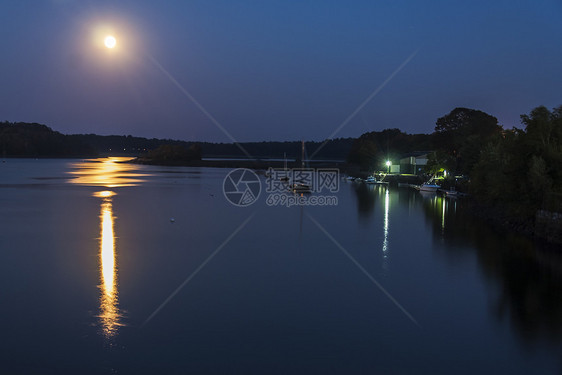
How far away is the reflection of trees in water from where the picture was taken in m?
11.5

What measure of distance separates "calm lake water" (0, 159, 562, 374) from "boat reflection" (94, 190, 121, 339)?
0.06 m

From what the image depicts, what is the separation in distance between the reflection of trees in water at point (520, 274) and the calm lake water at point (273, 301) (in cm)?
8

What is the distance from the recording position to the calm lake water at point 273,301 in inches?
368

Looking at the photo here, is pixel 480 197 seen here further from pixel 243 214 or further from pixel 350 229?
pixel 243 214

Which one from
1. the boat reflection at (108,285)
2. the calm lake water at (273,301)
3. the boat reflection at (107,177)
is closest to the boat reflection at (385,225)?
the calm lake water at (273,301)

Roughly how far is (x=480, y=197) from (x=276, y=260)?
2070 centimetres

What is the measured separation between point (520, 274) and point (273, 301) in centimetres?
837

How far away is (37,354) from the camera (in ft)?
30.5

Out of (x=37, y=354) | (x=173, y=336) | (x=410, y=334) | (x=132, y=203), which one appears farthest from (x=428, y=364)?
(x=132, y=203)

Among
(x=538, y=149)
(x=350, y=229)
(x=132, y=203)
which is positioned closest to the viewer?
(x=538, y=149)

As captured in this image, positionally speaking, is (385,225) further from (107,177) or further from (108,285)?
(107,177)

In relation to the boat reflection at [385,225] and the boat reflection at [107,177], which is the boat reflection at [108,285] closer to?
the boat reflection at [385,225]

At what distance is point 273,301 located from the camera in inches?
500

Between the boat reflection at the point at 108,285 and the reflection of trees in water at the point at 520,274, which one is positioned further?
the reflection of trees in water at the point at 520,274
